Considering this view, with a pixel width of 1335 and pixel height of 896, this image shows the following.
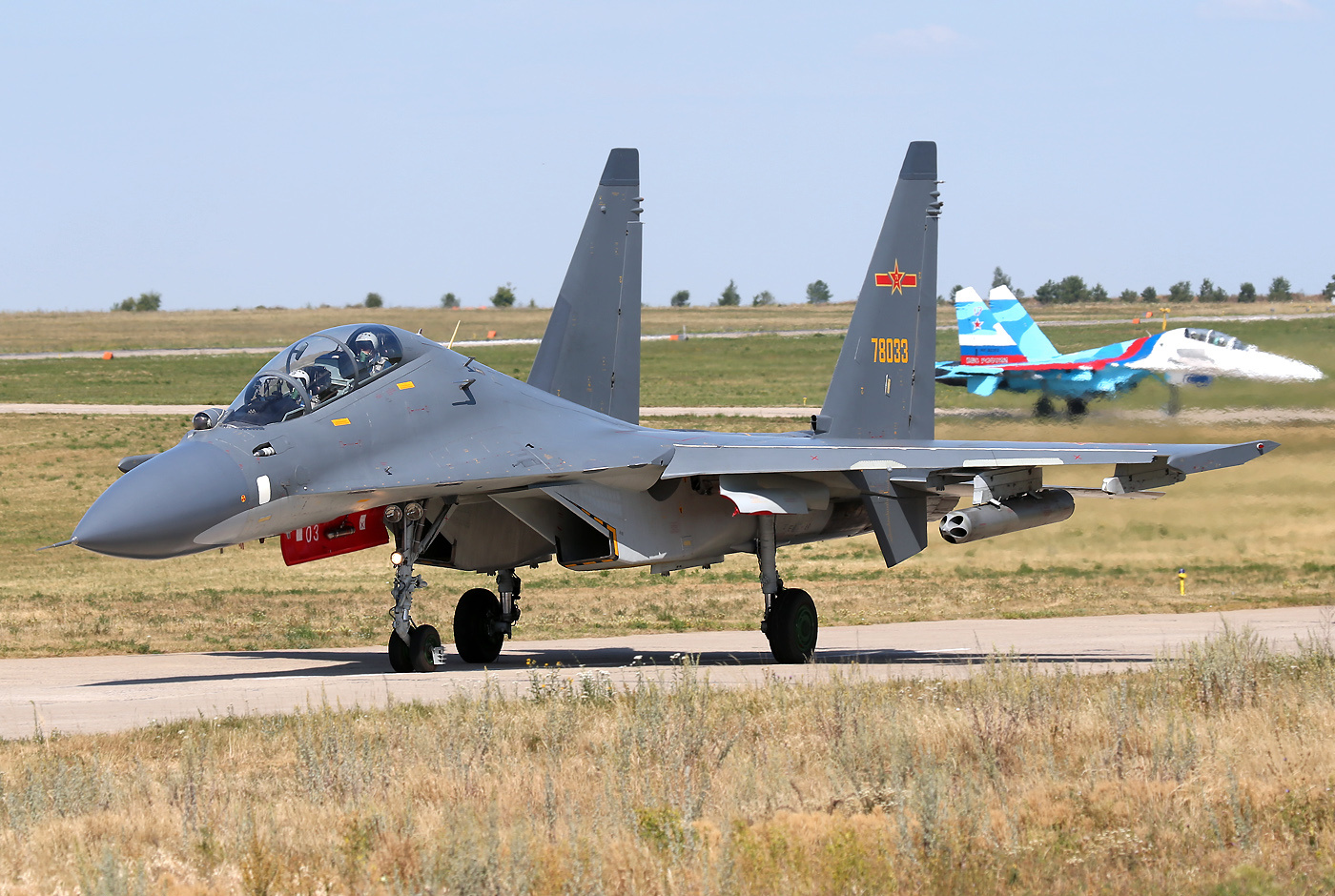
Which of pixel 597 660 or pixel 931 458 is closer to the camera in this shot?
pixel 931 458

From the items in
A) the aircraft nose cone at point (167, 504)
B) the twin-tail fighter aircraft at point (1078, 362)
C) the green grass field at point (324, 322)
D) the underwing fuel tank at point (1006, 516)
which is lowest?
the underwing fuel tank at point (1006, 516)

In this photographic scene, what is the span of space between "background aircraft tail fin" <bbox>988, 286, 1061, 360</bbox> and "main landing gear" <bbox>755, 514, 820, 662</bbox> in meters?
35.1

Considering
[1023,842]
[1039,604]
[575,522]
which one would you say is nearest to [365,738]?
[1023,842]

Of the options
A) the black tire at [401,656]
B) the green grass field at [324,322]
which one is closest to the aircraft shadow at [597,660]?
the black tire at [401,656]

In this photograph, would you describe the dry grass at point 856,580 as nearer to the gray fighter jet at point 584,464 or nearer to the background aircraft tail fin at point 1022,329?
the gray fighter jet at point 584,464

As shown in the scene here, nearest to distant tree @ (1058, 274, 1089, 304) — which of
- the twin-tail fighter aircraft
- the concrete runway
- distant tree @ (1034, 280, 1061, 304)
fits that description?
distant tree @ (1034, 280, 1061, 304)

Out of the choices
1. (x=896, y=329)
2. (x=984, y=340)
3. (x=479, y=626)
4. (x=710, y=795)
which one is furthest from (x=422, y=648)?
(x=984, y=340)

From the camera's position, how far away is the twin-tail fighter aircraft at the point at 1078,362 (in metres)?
29.7

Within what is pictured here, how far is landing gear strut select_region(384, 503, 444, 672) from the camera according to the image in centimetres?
1519

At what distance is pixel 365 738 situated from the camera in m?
10.5

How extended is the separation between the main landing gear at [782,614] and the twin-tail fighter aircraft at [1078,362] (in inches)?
490

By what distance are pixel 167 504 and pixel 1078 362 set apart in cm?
3806

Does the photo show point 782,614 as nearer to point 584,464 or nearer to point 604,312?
point 584,464

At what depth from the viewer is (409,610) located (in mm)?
15305
